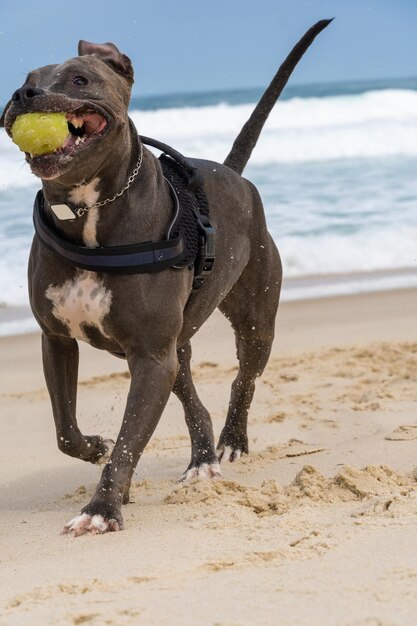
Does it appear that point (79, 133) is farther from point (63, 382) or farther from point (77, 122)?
point (63, 382)

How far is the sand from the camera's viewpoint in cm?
282

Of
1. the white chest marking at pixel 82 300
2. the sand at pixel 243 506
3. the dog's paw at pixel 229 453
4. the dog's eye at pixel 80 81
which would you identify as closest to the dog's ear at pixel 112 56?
the dog's eye at pixel 80 81

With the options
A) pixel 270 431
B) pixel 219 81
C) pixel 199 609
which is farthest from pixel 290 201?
pixel 219 81

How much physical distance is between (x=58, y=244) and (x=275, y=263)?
1.64 metres

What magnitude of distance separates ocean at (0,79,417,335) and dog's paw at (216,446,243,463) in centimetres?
198

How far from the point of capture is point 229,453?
526 centimetres

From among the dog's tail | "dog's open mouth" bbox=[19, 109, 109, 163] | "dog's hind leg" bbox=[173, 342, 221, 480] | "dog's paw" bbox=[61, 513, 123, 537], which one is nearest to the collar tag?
"dog's open mouth" bbox=[19, 109, 109, 163]

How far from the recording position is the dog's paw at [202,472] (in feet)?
15.8

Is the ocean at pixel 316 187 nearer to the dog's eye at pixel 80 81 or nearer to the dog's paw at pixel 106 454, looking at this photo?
the dog's eye at pixel 80 81

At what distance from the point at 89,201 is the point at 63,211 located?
0.32 ft

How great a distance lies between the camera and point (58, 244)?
3887mm

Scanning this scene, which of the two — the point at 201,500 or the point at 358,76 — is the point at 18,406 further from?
the point at 358,76

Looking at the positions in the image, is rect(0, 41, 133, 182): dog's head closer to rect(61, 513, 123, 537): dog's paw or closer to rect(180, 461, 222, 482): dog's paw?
rect(61, 513, 123, 537): dog's paw

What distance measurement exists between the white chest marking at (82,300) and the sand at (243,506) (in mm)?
727
